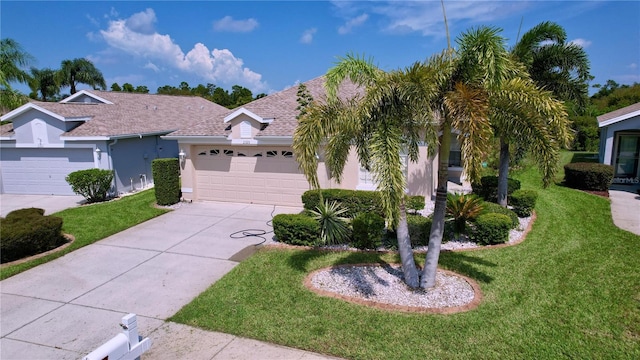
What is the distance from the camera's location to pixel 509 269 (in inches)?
326

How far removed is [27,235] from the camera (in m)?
9.73

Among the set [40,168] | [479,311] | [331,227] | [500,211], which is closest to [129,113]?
[40,168]

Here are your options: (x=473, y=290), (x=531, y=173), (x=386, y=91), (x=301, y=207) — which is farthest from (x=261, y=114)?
(x=531, y=173)

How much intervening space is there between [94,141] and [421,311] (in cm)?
1537

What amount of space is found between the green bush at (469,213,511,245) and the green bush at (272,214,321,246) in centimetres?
407

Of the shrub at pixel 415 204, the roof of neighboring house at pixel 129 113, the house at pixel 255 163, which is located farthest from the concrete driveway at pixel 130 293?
the roof of neighboring house at pixel 129 113

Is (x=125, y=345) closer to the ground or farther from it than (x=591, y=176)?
closer to the ground

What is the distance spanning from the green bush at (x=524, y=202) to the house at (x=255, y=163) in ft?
9.33

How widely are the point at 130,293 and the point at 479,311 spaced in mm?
6688

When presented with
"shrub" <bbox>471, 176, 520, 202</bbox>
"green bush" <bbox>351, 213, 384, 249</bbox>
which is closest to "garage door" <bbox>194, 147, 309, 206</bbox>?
"green bush" <bbox>351, 213, 384, 249</bbox>

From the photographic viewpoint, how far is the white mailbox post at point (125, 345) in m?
4.59

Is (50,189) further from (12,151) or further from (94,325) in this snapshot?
(94,325)

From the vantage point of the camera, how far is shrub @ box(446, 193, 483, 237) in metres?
10.2

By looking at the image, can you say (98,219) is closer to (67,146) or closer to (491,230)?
(67,146)
